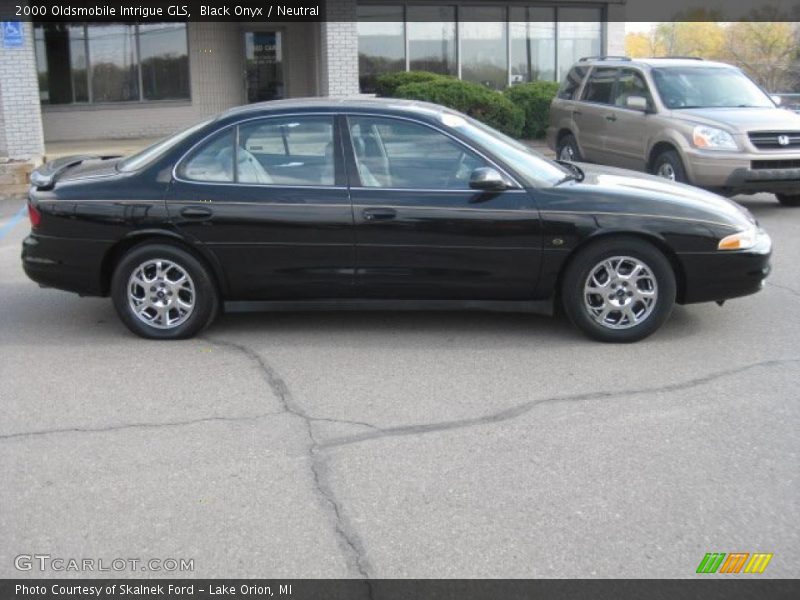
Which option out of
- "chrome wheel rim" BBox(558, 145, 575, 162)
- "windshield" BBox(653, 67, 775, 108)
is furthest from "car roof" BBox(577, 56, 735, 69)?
"chrome wheel rim" BBox(558, 145, 575, 162)

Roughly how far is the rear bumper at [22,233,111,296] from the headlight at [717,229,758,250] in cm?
415

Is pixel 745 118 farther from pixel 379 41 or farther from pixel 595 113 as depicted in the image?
pixel 379 41

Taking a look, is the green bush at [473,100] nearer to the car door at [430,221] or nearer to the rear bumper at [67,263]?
the car door at [430,221]

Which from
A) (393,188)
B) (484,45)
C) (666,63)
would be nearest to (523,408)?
(393,188)

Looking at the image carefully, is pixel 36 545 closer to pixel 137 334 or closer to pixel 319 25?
pixel 137 334

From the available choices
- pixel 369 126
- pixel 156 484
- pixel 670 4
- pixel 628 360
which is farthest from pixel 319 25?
pixel 670 4

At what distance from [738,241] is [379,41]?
636 inches

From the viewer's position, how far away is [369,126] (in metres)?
6.48

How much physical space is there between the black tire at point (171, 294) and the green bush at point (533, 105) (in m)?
13.2

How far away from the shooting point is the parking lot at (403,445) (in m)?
3.80

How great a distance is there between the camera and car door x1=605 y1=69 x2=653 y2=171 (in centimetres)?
1206

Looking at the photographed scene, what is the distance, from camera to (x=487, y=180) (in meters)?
6.23

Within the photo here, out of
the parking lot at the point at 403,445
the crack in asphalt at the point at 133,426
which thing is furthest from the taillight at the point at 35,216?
the crack in asphalt at the point at 133,426

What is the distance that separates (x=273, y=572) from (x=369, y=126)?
11.9 ft
